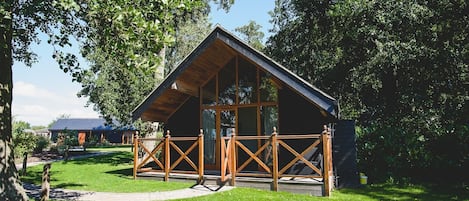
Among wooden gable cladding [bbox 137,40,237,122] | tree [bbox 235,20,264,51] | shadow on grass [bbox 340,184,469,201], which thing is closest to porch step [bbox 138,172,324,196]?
shadow on grass [bbox 340,184,469,201]

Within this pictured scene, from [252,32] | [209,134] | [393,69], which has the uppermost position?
[252,32]

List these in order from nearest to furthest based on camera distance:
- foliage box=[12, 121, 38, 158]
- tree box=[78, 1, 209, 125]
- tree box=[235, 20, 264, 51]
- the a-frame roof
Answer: tree box=[78, 1, 209, 125] → the a-frame roof → foliage box=[12, 121, 38, 158] → tree box=[235, 20, 264, 51]

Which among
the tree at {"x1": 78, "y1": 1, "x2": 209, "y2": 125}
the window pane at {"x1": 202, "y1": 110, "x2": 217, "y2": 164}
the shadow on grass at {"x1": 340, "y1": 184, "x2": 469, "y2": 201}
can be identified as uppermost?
the tree at {"x1": 78, "y1": 1, "x2": 209, "y2": 125}

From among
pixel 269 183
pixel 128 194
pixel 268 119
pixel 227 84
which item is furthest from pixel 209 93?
pixel 128 194

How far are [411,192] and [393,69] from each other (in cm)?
791

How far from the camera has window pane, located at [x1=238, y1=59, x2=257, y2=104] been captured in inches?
428

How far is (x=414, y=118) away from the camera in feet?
52.2

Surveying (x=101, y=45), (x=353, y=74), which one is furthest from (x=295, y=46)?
(x=101, y=45)

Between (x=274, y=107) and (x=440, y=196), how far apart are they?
5198 millimetres

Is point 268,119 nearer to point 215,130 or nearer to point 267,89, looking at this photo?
point 267,89

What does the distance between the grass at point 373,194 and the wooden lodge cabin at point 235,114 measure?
2.01 ft

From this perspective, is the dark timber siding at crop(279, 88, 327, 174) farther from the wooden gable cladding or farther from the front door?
the wooden gable cladding

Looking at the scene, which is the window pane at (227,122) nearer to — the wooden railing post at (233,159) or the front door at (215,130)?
the front door at (215,130)

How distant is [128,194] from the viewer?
8164 millimetres
